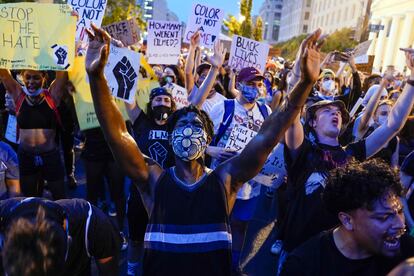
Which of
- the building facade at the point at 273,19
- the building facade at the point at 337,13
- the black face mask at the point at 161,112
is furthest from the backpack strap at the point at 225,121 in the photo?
the building facade at the point at 273,19

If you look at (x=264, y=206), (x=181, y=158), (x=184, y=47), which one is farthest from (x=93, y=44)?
(x=184, y=47)

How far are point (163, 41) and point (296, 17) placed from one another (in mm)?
101082

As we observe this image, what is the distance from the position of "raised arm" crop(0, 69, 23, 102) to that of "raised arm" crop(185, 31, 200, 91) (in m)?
1.91

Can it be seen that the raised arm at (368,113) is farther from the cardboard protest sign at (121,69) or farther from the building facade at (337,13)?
the building facade at (337,13)

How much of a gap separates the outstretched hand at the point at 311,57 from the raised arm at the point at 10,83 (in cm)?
327

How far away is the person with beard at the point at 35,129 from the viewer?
416cm

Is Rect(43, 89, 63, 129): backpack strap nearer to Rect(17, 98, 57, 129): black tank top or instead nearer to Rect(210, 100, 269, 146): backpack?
Rect(17, 98, 57, 129): black tank top

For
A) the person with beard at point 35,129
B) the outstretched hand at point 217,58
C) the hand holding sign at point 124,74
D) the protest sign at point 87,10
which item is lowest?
the person with beard at point 35,129

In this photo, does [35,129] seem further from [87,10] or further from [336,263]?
[336,263]

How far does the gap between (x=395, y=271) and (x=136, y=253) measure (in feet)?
9.13

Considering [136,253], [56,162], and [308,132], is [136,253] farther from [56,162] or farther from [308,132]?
[308,132]

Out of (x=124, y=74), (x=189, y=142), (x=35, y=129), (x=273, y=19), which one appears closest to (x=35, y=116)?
(x=35, y=129)

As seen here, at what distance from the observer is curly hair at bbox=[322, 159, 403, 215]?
1.79m

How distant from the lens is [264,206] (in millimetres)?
6012
